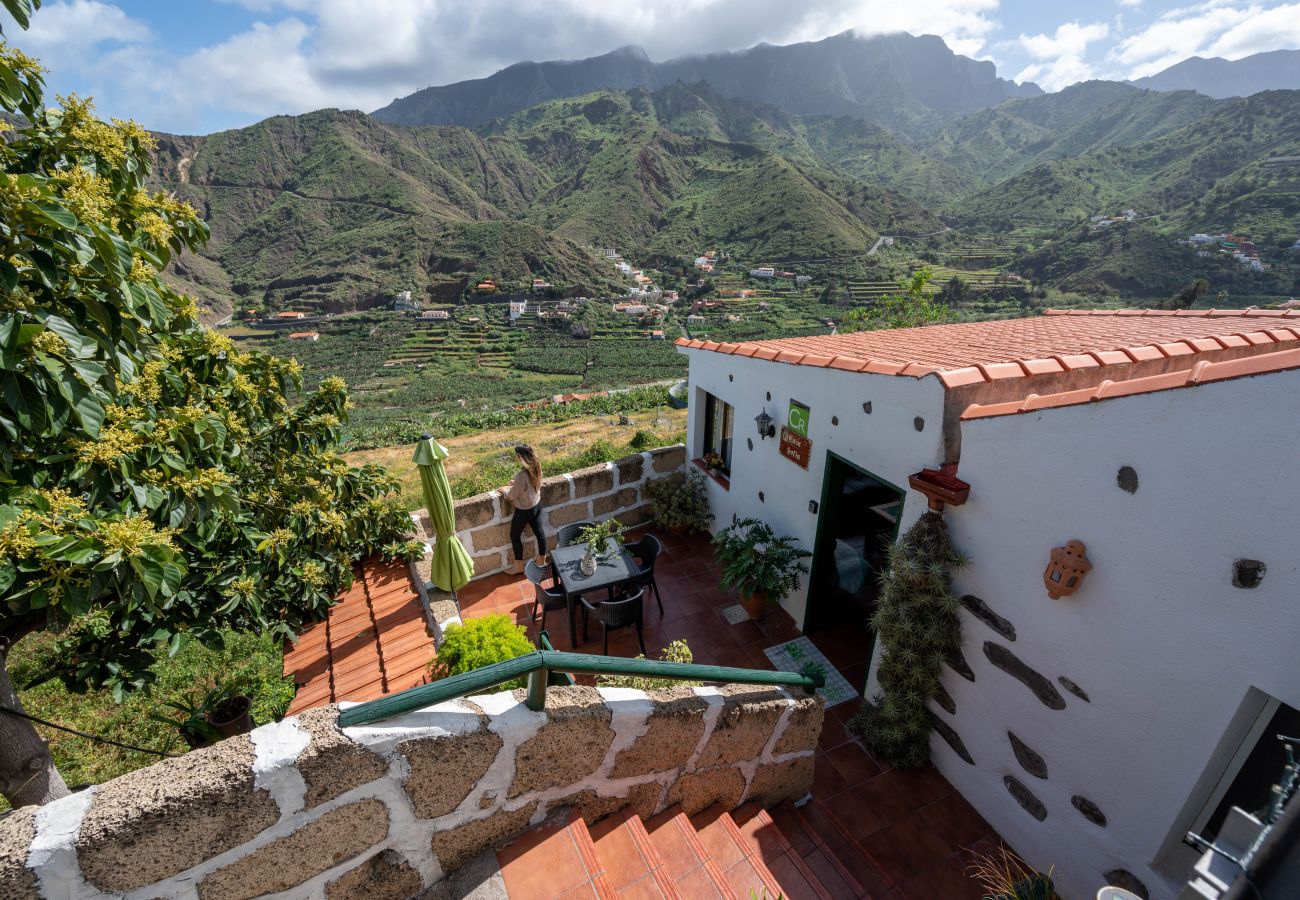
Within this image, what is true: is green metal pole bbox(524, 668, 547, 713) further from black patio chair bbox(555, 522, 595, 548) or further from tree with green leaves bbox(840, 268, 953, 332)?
tree with green leaves bbox(840, 268, 953, 332)

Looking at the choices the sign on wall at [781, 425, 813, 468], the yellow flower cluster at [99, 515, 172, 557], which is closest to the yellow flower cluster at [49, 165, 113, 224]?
the yellow flower cluster at [99, 515, 172, 557]

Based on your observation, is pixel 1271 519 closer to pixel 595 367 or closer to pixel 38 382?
pixel 38 382

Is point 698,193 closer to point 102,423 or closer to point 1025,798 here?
point 1025,798

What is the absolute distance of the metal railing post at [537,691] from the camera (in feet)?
7.11

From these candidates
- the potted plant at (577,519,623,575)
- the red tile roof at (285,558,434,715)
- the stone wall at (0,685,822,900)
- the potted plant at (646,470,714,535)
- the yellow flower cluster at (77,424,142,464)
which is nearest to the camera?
the stone wall at (0,685,822,900)

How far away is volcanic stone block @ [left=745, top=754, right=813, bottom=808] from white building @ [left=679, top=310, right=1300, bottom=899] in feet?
4.49

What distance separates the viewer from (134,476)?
2549mm

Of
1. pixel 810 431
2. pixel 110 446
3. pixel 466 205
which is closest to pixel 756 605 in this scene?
pixel 810 431

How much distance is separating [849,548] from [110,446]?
6703 millimetres

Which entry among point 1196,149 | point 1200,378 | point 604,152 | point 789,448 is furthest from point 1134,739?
point 604,152

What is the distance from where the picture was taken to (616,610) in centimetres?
536

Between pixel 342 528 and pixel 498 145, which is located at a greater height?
pixel 498 145

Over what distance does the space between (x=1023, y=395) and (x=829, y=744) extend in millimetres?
3515

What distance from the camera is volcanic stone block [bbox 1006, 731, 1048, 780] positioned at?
3.74 m
